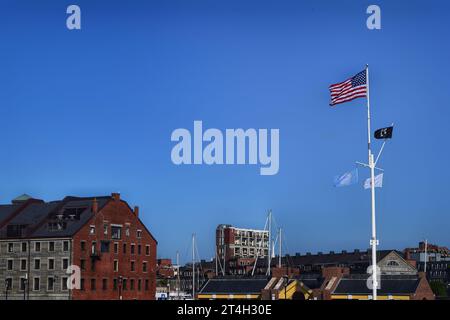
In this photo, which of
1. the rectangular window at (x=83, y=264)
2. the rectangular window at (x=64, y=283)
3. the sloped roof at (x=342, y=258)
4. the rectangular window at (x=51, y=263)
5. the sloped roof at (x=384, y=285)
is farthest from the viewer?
the sloped roof at (x=342, y=258)

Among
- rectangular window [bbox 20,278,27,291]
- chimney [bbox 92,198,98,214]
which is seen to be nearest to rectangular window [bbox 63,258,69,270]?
rectangular window [bbox 20,278,27,291]

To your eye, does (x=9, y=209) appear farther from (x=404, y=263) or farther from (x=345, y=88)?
(x=404, y=263)

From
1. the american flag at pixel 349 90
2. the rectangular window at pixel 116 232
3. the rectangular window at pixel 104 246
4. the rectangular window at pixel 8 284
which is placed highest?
the american flag at pixel 349 90

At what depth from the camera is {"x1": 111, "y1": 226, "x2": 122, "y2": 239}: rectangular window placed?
110 meters

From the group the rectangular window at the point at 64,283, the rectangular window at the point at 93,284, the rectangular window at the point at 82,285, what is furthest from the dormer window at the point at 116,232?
the rectangular window at the point at 64,283

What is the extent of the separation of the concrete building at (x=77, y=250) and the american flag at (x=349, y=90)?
6178 centimetres

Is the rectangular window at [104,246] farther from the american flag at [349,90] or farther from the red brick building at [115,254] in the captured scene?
the american flag at [349,90]

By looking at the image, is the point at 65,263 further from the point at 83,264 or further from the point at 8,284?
the point at 8,284

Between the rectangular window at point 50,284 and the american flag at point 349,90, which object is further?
the rectangular window at point 50,284

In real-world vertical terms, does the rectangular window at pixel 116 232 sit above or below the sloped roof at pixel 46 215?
below

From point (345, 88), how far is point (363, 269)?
11684 cm

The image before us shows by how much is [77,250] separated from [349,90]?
6306 cm

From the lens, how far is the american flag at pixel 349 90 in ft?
171

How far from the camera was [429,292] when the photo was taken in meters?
114
